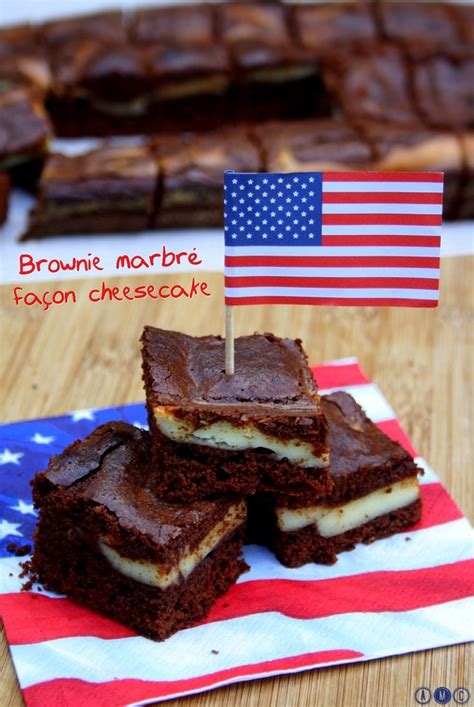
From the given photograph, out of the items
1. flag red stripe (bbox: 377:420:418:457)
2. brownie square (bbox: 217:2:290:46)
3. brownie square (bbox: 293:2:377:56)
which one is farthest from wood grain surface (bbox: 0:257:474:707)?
brownie square (bbox: 217:2:290:46)

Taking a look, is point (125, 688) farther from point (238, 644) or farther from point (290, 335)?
point (290, 335)

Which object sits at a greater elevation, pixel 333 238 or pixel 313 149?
pixel 333 238

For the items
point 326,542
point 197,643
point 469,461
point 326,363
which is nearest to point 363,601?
point 326,542

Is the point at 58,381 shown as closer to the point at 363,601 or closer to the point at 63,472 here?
the point at 63,472

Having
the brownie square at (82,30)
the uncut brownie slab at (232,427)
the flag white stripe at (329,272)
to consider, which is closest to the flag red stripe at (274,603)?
the uncut brownie slab at (232,427)

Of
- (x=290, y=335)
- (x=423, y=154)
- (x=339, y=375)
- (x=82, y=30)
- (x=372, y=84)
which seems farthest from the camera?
(x=82, y=30)

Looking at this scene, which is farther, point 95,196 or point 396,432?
point 95,196

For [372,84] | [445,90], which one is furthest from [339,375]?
[445,90]
